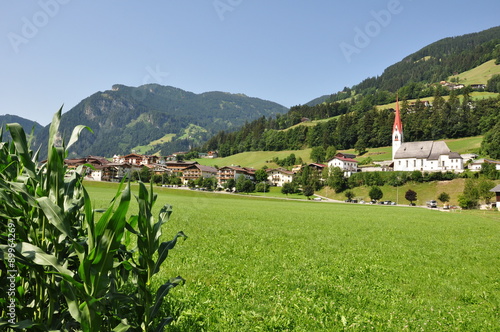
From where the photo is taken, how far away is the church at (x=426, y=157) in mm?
127175

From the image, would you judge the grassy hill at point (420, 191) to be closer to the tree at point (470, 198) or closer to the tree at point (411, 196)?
the tree at point (411, 196)

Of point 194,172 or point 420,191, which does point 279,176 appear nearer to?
point 194,172

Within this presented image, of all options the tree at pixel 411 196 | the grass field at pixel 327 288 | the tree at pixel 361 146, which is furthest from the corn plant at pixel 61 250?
the tree at pixel 361 146

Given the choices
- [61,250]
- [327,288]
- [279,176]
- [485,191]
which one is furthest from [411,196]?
[61,250]

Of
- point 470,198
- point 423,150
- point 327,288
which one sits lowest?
point 470,198

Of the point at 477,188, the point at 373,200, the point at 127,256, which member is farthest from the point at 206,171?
the point at 127,256

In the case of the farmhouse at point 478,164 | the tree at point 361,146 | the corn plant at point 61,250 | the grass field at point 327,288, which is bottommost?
the grass field at point 327,288

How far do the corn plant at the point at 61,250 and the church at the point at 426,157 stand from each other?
A: 148788 millimetres

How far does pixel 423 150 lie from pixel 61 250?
160947 mm

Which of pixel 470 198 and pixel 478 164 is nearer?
pixel 470 198

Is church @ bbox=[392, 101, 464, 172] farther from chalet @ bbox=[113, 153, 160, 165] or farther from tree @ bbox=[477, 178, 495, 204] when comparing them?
chalet @ bbox=[113, 153, 160, 165]

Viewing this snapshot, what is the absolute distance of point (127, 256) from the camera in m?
3.21

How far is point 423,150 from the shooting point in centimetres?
14012

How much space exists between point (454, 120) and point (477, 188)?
339ft
